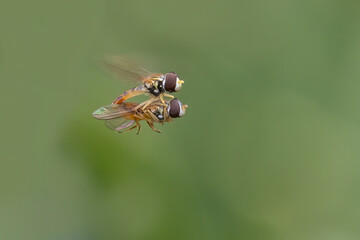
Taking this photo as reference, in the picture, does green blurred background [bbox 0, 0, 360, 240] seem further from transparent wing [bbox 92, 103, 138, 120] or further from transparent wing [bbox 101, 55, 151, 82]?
transparent wing [bbox 92, 103, 138, 120]

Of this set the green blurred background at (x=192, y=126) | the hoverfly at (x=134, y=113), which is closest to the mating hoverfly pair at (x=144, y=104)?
the hoverfly at (x=134, y=113)

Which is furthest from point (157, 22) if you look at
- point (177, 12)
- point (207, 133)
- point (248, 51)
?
point (207, 133)

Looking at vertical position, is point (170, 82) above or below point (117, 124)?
above

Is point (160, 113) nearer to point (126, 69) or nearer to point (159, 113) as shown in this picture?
point (159, 113)

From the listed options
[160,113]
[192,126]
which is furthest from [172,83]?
[192,126]

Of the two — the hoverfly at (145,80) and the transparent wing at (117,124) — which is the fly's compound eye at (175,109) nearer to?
the hoverfly at (145,80)

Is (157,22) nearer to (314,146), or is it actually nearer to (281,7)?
(281,7)
